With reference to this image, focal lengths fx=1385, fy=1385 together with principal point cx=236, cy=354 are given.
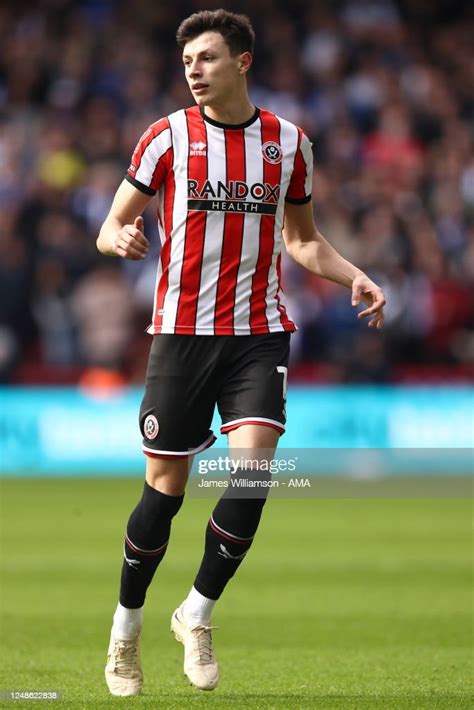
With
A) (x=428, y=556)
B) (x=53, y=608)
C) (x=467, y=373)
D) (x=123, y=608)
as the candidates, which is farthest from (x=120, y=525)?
(x=123, y=608)

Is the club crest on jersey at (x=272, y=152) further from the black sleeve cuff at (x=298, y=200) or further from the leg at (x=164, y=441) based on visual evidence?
the leg at (x=164, y=441)

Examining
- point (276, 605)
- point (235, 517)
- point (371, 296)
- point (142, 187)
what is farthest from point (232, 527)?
point (276, 605)

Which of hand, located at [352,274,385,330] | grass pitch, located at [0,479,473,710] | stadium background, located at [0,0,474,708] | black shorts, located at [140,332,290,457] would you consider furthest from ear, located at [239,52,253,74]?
stadium background, located at [0,0,474,708]

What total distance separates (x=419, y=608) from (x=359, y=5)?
13847mm

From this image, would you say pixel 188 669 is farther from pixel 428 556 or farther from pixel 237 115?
pixel 428 556

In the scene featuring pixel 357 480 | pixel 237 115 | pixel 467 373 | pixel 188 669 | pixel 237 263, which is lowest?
pixel 357 480

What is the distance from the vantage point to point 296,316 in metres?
15.5

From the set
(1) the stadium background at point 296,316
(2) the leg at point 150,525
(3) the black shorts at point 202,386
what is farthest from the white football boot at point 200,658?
(1) the stadium background at point 296,316

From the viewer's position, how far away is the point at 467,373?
15633 mm

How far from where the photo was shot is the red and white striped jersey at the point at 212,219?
541 cm

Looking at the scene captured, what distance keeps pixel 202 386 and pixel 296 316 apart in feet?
33.1

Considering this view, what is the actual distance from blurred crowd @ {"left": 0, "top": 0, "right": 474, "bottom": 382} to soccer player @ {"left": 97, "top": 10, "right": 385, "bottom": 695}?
9910 mm

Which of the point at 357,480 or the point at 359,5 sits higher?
the point at 359,5

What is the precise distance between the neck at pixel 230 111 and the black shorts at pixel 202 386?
867 mm
